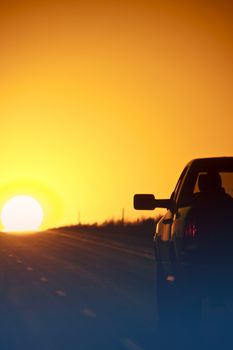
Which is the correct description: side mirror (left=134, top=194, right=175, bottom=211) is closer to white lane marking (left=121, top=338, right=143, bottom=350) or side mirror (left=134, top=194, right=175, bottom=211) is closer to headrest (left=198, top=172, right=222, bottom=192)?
headrest (left=198, top=172, right=222, bottom=192)

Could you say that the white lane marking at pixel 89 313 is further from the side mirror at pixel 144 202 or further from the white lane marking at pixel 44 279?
the white lane marking at pixel 44 279

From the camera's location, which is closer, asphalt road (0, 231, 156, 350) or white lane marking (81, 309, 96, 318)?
A: asphalt road (0, 231, 156, 350)

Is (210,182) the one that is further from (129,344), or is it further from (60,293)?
(60,293)

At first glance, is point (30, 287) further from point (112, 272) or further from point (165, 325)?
point (165, 325)

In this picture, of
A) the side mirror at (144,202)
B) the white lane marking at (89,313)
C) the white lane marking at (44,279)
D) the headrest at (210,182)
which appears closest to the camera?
the headrest at (210,182)

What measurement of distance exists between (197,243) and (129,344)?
5.52ft

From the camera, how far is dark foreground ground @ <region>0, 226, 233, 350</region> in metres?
13.4

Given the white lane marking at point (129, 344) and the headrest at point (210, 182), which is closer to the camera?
the white lane marking at point (129, 344)

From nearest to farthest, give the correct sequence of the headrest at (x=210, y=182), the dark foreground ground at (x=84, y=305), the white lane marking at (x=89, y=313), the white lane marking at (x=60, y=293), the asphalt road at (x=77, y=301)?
the dark foreground ground at (x=84, y=305) < the asphalt road at (x=77, y=301) < the headrest at (x=210, y=182) < the white lane marking at (x=89, y=313) < the white lane marking at (x=60, y=293)

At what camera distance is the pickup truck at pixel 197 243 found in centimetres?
1209

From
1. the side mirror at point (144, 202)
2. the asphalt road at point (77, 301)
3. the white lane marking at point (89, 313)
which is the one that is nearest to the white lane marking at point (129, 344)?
the asphalt road at point (77, 301)

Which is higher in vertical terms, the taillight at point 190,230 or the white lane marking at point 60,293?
the taillight at point 190,230

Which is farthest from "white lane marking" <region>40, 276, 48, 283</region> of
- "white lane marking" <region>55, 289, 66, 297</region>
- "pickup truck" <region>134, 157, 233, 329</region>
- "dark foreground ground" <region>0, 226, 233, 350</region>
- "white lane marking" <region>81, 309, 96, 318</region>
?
"pickup truck" <region>134, 157, 233, 329</region>

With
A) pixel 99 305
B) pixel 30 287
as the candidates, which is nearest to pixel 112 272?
pixel 30 287
